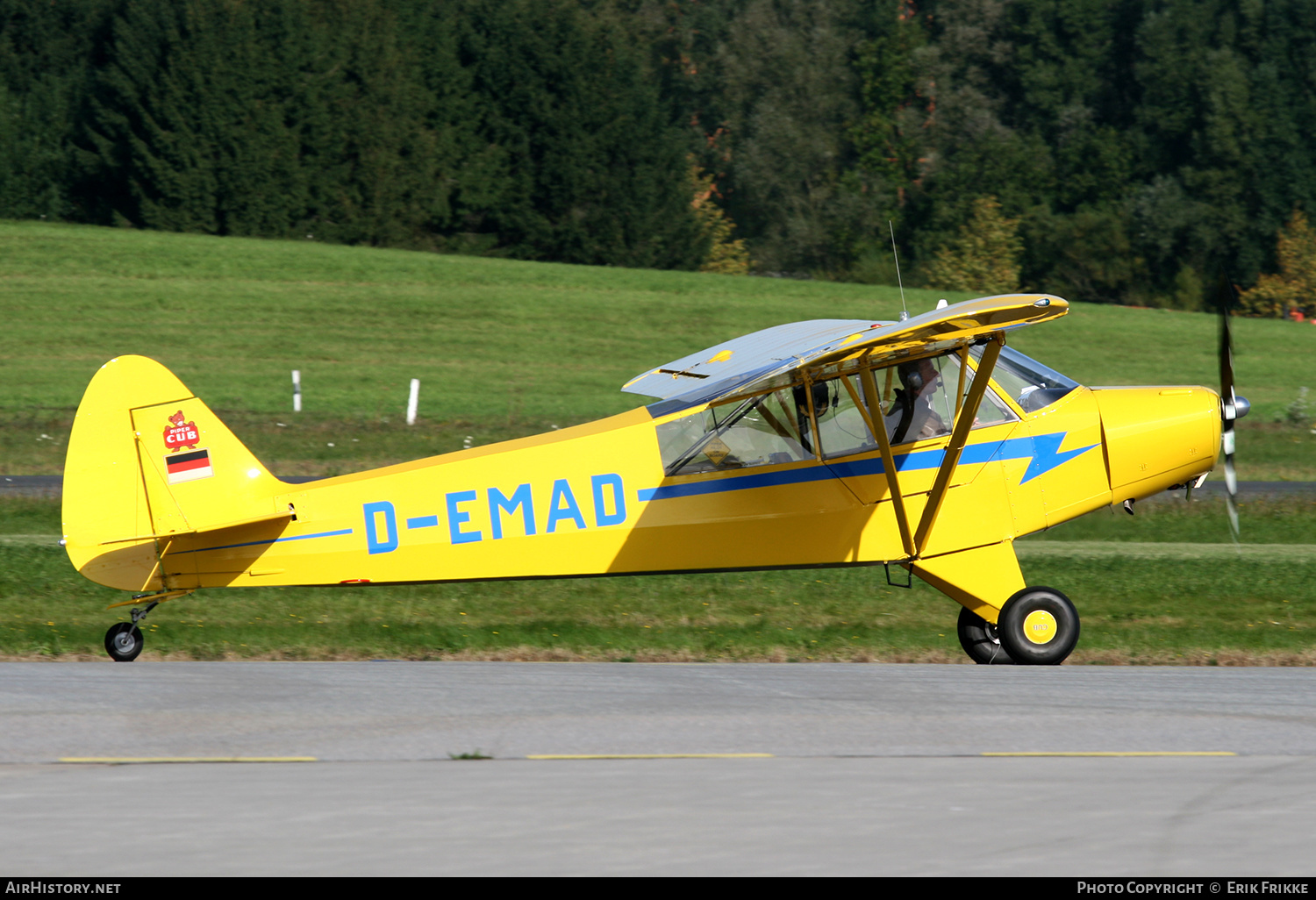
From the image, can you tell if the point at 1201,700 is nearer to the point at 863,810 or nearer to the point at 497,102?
the point at 863,810

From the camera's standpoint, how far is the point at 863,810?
6.23 metres

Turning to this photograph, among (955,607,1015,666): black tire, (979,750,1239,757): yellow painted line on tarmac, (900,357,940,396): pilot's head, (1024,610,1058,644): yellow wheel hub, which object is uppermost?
(900,357,940,396): pilot's head

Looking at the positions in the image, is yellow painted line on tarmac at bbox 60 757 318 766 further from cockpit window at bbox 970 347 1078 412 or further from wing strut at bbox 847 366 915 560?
cockpit window at bbox 970 347 1078 412

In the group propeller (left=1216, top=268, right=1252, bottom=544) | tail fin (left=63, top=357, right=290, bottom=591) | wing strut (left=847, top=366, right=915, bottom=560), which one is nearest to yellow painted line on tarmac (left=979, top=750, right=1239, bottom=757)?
wing strut (left=847, top=366, right=915, bottom=560)

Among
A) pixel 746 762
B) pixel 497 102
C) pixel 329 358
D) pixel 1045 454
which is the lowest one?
pixel 329 358

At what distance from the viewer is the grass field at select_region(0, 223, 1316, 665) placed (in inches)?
493

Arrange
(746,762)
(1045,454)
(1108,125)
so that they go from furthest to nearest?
(1108,125) → (1045,454) → (746,762)

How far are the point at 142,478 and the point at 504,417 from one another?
2254cm

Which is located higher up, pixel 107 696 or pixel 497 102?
pixel 497 102

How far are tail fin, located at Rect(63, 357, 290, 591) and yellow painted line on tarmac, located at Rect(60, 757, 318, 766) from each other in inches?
115

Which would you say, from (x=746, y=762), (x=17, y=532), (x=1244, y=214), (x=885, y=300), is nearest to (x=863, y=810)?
(x=746, y=762)

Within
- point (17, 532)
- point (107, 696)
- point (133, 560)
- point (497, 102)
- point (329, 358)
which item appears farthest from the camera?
point (497, 102)

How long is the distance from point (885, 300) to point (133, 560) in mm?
41845

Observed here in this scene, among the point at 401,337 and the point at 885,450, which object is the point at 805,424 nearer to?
the point at 885,450
